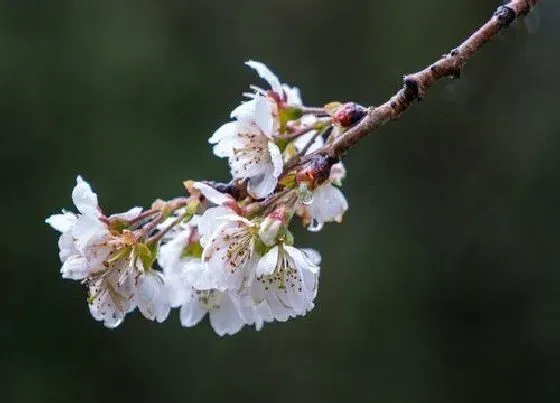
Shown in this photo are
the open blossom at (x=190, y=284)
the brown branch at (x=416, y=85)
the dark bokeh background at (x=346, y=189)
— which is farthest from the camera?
the dark bokeh background at (x=346, y=189)

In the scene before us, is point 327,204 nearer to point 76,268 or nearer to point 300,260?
point 300,260

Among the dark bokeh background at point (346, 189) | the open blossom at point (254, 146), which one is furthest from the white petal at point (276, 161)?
the dark bokeh background at point (346, 189)

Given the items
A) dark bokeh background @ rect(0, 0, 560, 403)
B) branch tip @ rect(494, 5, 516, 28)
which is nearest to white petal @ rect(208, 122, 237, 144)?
branch tip @ rect(494, 5, 516, 28)

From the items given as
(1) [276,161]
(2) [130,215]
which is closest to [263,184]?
(1) [276,161]

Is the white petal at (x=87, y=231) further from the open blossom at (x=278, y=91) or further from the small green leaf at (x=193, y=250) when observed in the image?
the open blossom at (x=278, y=91)

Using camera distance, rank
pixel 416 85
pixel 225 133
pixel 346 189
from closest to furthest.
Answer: pixel 416 85, pixel 225 133, pixel 346 189

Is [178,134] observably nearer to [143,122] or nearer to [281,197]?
[143,122]

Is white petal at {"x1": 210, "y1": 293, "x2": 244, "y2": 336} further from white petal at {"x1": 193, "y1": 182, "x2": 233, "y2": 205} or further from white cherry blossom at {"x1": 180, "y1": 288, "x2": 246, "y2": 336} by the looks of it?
white petal at {"x1": 193, "y1": 182, "x2": 233, "y2": 205}

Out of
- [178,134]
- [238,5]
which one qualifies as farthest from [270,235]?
[238,5]
